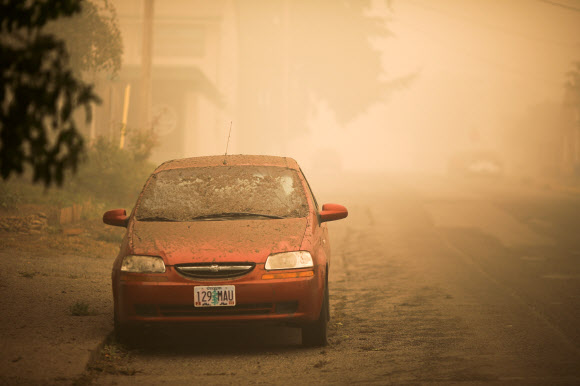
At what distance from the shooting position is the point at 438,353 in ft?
20.9

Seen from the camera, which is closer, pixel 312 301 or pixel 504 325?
pixel 312 301

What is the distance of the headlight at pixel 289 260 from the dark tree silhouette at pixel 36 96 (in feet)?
8.13

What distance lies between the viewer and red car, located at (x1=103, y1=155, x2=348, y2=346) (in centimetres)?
617

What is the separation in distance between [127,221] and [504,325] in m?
3.87

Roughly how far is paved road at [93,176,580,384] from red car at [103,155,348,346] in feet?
1.27

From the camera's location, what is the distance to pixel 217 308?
20.2 feet

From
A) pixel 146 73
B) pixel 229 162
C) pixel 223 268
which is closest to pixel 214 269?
pixel 223 268

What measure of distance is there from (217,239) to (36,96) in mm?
2723

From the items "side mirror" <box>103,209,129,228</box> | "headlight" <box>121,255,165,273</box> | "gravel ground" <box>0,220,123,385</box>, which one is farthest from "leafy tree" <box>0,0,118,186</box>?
"side mirror" <box>103,209,129,228</box>

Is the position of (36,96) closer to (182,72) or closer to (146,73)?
(146,73)

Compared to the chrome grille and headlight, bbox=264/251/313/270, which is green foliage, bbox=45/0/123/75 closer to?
the chrome grille

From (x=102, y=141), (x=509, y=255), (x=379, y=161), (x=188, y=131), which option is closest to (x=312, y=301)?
(x=509, y=255)

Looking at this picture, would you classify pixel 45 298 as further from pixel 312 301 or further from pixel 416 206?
pixel 416 206

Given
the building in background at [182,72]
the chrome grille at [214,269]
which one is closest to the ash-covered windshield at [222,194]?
the chrome grille at [214,269]
